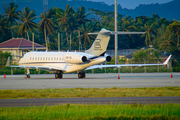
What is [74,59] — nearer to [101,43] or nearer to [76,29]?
[101,43]

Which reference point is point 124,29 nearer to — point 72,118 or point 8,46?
point 8,46

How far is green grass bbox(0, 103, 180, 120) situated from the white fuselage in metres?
19.9

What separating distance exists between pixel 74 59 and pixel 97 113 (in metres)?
22.1

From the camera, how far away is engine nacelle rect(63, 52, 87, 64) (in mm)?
31609

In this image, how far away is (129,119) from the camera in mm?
9875

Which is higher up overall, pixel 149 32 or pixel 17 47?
pixel 149 32

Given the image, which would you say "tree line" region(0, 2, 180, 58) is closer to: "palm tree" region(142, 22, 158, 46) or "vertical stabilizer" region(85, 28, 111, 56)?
"palm tree" region(142, 22, 158, 46)

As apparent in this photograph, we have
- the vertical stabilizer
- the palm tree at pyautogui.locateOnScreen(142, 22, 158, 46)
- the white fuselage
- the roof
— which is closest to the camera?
the vertical stabilizer

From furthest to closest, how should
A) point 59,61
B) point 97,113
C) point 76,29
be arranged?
1. point 76,29
2. point 59,61
3. point 97,113

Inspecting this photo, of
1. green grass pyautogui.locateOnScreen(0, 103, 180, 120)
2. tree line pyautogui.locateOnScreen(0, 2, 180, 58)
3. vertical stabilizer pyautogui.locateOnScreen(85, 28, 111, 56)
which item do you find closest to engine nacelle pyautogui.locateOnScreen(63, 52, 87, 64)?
vertical stabilizer pyautogui.locateOnScreen(85, 28, 111, 56)

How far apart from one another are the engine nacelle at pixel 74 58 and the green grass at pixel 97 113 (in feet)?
65.0

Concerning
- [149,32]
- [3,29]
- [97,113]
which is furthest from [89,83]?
[149,32]

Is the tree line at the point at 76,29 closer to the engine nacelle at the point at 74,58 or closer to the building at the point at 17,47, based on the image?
the building at the point at 17,47

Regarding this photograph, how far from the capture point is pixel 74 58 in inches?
1281
